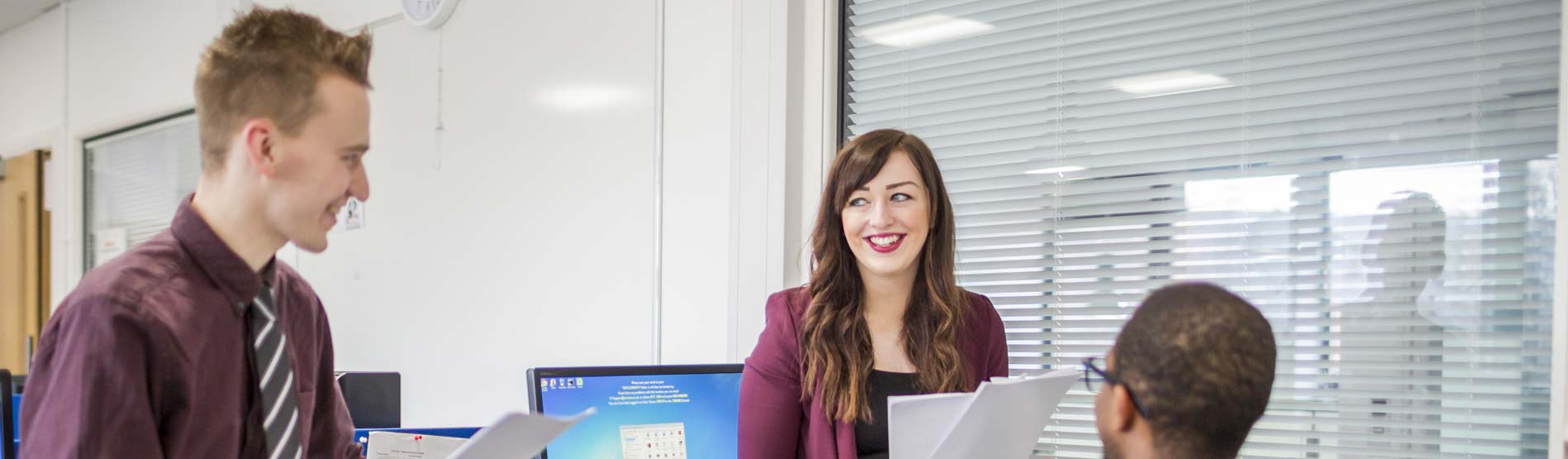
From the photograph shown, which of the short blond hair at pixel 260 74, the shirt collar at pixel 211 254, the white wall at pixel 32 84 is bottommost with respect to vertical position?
the shirt collar at pixel 211 254

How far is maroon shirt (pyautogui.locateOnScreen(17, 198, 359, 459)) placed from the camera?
3.37 feet

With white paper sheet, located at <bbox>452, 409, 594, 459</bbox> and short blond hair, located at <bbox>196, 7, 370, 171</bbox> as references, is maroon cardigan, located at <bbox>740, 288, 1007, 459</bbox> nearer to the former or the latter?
white paper sheet, located at <bbox>452, 409, 594, 459</bbox>

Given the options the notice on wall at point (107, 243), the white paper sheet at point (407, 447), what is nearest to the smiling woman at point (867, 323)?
the white paper sheet at point (407, 447)

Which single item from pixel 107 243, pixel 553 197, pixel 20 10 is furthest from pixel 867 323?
pixel 20 10

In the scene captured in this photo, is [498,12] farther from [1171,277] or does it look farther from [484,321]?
[1171,277]

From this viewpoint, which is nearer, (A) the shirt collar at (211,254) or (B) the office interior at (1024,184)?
(A) the shirt collar at (211,254)

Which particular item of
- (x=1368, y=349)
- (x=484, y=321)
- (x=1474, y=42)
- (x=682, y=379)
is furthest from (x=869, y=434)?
(x=484, y=321)

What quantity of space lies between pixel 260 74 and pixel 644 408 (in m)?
1.05

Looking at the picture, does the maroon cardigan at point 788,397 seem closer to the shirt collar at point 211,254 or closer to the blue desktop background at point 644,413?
the blue desktop background at point 644,413

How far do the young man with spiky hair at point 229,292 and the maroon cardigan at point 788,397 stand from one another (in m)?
0.80

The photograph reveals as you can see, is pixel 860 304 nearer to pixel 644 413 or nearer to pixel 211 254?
pixel 644 413

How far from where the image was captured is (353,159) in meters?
1.27

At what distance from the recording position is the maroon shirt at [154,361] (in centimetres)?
103

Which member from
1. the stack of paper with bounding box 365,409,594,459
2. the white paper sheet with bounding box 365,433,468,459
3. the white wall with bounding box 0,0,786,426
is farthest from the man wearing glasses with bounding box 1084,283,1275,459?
the white wall with bounding box 0,0,786,426
